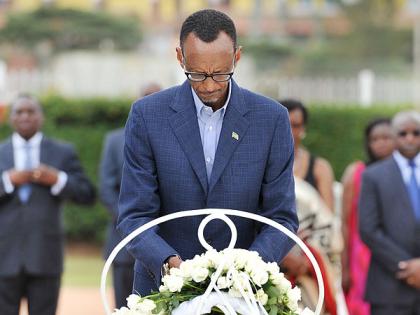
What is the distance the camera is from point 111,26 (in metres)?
39.6

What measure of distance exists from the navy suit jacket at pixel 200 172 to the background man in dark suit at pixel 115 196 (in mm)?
5077

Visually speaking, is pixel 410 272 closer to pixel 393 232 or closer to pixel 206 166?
pixel 393 232

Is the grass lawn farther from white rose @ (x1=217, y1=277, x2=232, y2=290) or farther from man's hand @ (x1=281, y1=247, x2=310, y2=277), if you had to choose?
white rose @ (x1=217, y1=277, x2=232, y2=290)

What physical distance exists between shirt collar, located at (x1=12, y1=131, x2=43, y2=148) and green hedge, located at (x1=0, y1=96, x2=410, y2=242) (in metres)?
9.19

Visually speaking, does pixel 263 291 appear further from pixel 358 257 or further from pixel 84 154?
pixel 84 154

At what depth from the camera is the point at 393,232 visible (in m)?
8.36

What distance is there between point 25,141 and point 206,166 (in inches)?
185

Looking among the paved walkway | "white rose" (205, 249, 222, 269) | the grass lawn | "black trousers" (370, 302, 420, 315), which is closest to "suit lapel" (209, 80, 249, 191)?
"white rose" (205, 249, 222, 269)

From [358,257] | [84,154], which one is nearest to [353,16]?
[84,154]

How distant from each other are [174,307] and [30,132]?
532cm

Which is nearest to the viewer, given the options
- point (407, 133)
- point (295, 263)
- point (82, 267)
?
point (295, 263)

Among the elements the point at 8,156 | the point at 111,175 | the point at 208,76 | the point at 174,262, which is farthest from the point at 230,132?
the point at 111,175

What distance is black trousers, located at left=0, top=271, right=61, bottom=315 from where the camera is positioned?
9.19 meters

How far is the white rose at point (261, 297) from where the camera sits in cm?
442
